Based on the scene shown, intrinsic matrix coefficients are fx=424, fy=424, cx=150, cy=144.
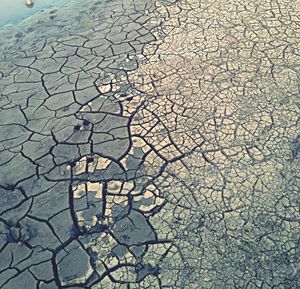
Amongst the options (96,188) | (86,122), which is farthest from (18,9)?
(96,188)

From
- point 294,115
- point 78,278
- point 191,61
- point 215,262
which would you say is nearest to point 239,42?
point 191,61

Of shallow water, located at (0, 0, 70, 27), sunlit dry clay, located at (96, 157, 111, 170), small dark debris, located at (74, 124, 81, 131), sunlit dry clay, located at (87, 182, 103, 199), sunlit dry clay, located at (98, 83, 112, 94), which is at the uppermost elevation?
shallow water, located at (0, 0, 70, 27)

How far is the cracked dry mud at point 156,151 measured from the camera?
10.0 feet

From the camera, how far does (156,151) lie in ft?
12.6

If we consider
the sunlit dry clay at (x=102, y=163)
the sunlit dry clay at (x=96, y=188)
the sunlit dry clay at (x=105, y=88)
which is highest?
the sunlit dry clay at (x=105, y=88)

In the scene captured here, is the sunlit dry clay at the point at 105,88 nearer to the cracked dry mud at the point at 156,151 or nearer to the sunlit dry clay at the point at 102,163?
the cracked dry mud at the point at 156,151

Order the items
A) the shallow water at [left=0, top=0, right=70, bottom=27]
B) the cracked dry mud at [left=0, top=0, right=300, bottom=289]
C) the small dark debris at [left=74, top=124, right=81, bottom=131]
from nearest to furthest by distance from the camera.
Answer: the cracked dry mud at [left=0, top=0, right=300, bottom=289], the small dark debris at [left=74, top=124, right=81, bottom=131], the shallow water at [left=0, top=0, right=70, bottom=27]

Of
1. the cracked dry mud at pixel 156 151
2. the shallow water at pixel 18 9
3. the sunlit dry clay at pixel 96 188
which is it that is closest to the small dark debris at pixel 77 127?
the cracked dry mud at pixel 156 151

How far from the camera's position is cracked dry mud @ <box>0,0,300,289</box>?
3.05 m

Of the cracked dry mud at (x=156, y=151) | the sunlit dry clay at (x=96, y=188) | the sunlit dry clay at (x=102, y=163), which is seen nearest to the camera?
the cracked dry mud at (x=156, y=151)

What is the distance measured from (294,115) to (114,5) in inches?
134

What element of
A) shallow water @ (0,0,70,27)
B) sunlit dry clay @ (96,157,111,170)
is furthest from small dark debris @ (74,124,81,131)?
shallow water @ (0,0,70,27)

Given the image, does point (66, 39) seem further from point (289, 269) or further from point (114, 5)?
point (289, 269)

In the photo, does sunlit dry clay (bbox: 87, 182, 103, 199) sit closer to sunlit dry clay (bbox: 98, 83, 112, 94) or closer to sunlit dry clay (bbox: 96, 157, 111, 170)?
sunlit dry clay (bbox: 96, 157, 111, 170)
